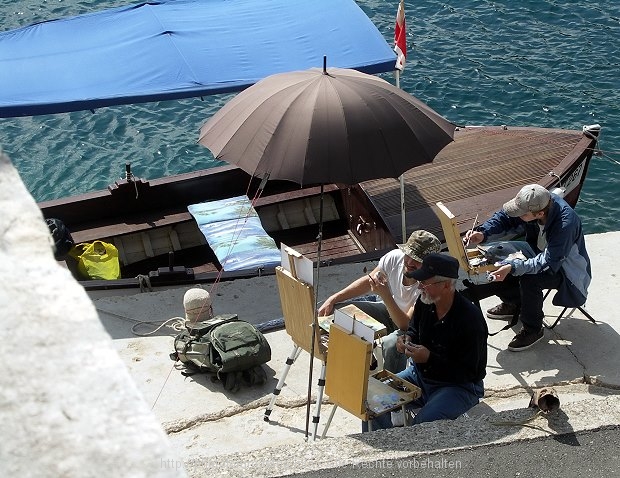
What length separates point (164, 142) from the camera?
15594 millimetres

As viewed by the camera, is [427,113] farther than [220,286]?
No

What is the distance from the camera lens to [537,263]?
674cm

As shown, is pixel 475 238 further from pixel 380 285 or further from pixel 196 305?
pixel 196 305

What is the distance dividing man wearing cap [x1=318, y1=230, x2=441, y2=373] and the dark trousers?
2.95 ft

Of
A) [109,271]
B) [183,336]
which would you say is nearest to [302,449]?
[183,336]

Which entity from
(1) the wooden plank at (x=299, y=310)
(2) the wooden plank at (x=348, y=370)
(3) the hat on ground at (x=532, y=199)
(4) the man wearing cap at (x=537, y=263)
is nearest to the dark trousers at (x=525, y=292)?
(4) the man wearing cap at (x=537, y=263)

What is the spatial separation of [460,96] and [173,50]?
23.9 ft

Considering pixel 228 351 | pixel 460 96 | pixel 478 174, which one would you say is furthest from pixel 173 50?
pixel 460 96

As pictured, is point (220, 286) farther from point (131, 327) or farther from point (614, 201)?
point (614, 201)

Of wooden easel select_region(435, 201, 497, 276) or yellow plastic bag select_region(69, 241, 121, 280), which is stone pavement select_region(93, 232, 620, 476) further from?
wooden easel select_region(435, 201, 497, 276)

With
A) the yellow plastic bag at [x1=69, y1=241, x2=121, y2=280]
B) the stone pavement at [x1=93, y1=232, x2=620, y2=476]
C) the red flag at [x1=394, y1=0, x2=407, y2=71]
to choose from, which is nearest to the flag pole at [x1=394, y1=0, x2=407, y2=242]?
the red flag at [x1=394, y1=0, x2=407, y2=71]

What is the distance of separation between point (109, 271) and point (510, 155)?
499 cm

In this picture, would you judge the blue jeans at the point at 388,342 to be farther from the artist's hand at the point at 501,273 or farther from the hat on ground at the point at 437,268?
the artist's hand at the point at 501,273

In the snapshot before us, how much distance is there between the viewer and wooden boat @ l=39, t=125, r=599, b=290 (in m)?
9.73
